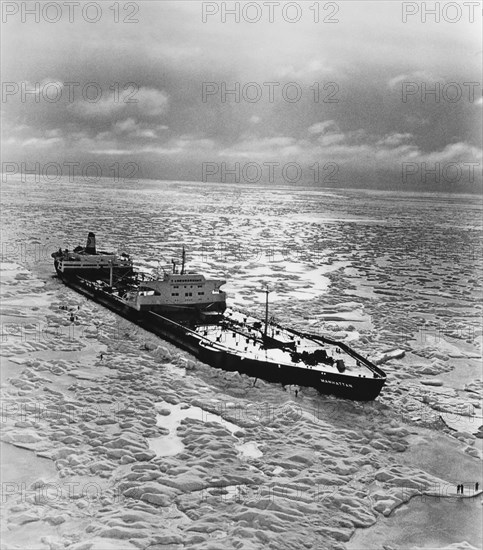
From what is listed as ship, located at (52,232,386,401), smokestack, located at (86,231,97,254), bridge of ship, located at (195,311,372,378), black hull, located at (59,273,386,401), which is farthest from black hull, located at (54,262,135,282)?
bridge of ship, located at (195,311,372,378)

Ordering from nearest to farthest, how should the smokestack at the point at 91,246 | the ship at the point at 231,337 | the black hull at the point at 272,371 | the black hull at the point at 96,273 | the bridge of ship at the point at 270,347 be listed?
the black hull at the point at 272,371, the ship at the point at 231,337, the bridge of ship at the point at 270,347, the black hull at the point at 96,273, the smokestack at the point at 91,246

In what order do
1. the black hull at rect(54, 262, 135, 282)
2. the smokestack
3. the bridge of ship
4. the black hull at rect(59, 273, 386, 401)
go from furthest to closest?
the smokestack → the black hull at rect(54, 262, 135, 282) → the bridge of ship → the black hull at rect(59, 273, 386, 401)

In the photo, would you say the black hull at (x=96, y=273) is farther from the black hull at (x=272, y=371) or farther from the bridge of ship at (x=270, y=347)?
the bridge of ship at (x=270, y=347)

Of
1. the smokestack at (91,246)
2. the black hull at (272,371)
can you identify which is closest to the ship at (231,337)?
the black hull at (272,371)

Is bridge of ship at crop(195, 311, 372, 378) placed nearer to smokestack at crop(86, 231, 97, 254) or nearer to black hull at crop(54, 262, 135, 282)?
black hull at crop(54, 262, 135, 282)

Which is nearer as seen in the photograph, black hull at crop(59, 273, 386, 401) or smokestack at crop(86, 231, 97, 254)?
black hull at crop(59, 273, 386, 401)

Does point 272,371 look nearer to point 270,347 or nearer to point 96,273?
point 270,347

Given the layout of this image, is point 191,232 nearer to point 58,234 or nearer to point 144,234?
point 144,234

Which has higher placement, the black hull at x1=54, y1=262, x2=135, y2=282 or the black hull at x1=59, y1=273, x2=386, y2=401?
the black hull at x1=54, y1=262, x2=135, y2=282
